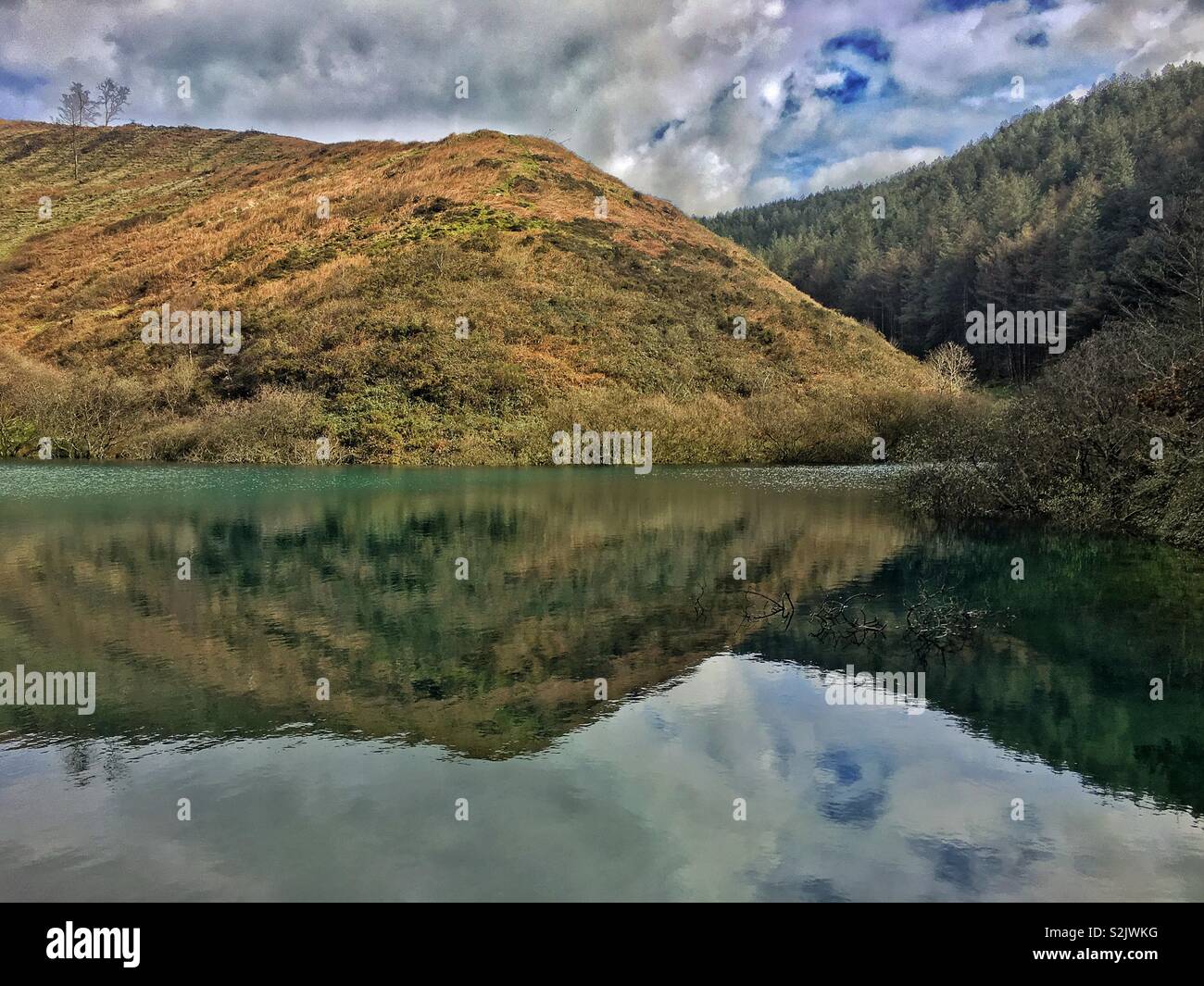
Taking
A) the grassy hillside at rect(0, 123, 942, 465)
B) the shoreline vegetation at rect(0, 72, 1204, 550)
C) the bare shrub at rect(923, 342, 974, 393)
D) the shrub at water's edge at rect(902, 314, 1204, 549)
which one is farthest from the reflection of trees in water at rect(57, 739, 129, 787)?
the bare shrub at rect(923, 342, 974, 393)

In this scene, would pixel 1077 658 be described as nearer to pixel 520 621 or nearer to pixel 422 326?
pixel 520 621

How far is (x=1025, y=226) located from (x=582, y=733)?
95346 millimetres

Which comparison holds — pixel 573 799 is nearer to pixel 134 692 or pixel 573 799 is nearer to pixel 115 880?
pixel 115 880

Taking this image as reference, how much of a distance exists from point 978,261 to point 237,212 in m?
70.2

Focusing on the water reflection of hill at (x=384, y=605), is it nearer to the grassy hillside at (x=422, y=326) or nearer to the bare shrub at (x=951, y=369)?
the grassy hillside at (x=422, y=326)

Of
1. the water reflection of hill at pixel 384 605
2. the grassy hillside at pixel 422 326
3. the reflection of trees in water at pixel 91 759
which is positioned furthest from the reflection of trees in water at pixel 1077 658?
the grassy hillside at pixel 422 326

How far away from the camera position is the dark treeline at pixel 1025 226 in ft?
237

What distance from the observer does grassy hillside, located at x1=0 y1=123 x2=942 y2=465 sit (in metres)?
49.5

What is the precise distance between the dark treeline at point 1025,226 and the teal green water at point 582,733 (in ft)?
159

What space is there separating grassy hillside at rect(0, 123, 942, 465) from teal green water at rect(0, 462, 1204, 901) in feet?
104

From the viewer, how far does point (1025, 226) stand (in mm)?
88750

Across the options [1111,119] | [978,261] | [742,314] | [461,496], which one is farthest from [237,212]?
[1111,119]

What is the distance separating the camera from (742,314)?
219 ft

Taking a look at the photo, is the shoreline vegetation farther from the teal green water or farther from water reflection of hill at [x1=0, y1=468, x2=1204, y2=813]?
the teal green water
